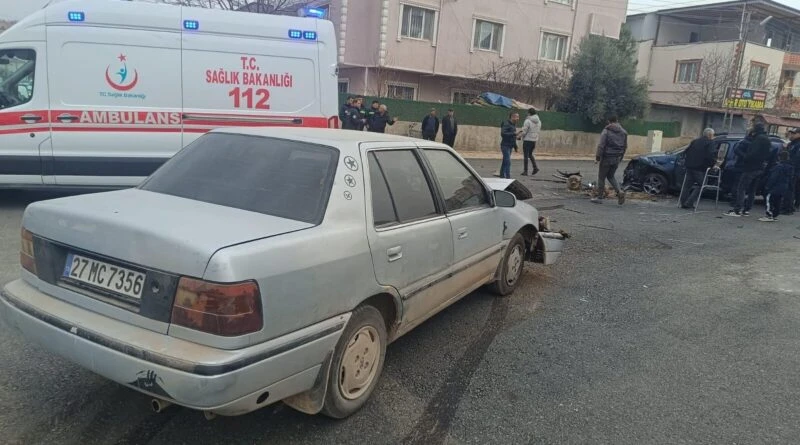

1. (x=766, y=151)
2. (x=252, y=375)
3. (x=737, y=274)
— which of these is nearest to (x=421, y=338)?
(x=252, y=375)

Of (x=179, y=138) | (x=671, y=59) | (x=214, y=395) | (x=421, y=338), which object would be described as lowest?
(x=421, y=338)

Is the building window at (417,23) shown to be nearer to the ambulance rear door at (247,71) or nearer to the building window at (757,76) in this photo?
the ambulance rear door at (247,71)

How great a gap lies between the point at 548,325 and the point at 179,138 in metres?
5.80

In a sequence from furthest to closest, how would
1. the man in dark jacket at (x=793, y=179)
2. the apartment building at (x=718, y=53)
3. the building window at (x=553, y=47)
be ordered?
the apartment building at (x=718, y=53) < the building window at (x=553, y=47) < the man in dark jacket at (x=793, y=179)

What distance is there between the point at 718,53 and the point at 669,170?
97.2 feet

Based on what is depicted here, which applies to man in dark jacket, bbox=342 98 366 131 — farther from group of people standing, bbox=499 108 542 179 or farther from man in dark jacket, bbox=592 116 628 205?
man in dark jacket, bbox=592 116 628 205

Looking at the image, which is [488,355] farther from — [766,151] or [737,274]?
[766,151]

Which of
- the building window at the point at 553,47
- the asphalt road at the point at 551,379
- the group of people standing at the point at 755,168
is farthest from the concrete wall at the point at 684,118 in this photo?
the asphalt road at the point at 551,379

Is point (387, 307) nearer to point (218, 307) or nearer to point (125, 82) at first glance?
point (218, 307)

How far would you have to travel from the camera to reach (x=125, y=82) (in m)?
7.55

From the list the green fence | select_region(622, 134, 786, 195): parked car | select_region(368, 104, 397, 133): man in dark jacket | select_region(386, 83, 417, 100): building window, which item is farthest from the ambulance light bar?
select_region(386, 83, 417, 100): building window

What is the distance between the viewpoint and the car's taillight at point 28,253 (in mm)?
2902

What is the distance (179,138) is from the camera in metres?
7.93

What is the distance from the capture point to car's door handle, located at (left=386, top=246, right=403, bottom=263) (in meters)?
3.16
